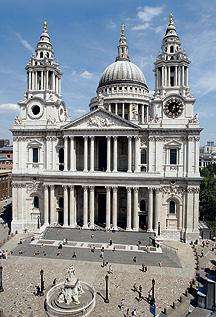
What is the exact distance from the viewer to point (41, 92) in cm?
5859

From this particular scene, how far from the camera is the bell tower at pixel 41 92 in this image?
5803 cm

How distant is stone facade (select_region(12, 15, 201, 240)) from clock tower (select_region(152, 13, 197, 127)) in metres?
0.17

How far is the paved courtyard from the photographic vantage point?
31.1 metres

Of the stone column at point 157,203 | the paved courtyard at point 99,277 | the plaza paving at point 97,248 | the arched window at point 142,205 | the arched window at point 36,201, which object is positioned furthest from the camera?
the arched window at point 36,201

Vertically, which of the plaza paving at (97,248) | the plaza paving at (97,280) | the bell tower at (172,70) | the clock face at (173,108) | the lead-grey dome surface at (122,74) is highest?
the lead-grey dome surface at (122,74)

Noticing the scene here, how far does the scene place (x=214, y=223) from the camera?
63281 millimetres

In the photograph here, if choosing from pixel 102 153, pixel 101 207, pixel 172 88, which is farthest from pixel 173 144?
pixel 101 207

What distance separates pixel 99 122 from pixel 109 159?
6.63 m

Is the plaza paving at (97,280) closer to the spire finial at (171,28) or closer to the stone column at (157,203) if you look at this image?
the stone column at (157,203)

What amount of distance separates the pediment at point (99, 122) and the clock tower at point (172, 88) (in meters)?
5.71

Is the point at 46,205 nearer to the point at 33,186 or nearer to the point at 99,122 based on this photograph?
the point at 33,186

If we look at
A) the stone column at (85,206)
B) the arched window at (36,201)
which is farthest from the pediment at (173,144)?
the arched window at (36,201)

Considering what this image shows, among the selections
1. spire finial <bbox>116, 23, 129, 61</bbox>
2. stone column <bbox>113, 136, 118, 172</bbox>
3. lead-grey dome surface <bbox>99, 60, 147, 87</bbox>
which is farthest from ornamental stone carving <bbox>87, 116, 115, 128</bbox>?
spire finial <bbox>116, 23, 129, 61</bbox>

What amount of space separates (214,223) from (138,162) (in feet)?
72.6
